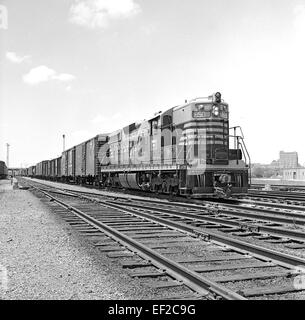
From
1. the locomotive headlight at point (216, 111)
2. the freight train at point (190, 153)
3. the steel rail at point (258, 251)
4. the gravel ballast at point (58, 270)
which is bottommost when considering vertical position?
the gravel ballast at point (58, 270)

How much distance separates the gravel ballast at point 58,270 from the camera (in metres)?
4.02

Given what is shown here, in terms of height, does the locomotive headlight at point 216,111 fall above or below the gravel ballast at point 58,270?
above

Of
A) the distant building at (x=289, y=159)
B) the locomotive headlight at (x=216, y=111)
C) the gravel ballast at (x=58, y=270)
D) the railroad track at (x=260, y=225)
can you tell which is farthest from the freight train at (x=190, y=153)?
the distant building at (x=289, y=159)

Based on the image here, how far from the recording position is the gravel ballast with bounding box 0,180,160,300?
4023mm

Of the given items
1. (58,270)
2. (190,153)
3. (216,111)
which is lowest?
(58,270)

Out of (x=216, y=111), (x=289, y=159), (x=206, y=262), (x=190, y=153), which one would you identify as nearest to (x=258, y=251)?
(x=206, y=262)

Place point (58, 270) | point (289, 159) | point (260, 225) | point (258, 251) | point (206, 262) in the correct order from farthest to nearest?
1. point (289, 159)
2. point (260, 225)
3. point (258, 251)
4. point (206, 262)
5. point (58, 270)

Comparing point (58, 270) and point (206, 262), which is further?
point (206, 262)

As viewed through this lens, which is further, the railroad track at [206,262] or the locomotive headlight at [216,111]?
the locomotive headlight at [216,111]

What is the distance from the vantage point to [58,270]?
500cm

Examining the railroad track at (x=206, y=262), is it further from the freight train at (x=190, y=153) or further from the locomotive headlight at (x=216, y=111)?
the locomotive headlight at (x=216, y=111)

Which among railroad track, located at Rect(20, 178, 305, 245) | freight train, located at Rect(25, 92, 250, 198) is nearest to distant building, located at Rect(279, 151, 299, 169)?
freight train, located at Rect(25, 92, 250, 198)

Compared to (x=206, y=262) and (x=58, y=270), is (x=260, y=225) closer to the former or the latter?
(x=206, y=262)
